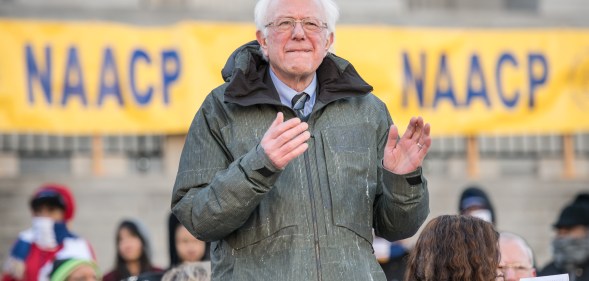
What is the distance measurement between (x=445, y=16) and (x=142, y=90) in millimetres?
4883

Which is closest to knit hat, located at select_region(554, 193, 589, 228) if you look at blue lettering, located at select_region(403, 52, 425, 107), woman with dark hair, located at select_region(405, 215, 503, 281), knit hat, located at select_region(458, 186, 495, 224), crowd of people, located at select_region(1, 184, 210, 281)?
knit hat, located at select_region(458, 186, 495, 224)

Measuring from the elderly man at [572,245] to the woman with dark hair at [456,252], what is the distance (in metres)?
4.95

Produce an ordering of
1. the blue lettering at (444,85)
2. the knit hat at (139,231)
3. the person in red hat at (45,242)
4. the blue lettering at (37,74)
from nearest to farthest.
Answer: the knit hat at (139,231) → the person in red hat at (45,242) → the blue lettering at (37,74) → the blue lettering at (444,85)

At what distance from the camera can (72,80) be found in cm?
1416

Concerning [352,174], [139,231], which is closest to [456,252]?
[352,174]

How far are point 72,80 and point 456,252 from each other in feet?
29.6

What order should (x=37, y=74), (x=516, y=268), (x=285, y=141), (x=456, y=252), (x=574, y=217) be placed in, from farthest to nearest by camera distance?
(x=37, y=74) → (x=574, y=217) → (x=516, y=268) → (x=456, y=252) → (x=285, y=141)

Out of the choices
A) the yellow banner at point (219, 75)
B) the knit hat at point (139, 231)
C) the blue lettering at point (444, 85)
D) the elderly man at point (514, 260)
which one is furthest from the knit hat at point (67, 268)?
the blue lettering at point (444, 85)

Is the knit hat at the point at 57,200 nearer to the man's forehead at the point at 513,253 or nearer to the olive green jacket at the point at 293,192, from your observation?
the man's forehead at the point at 513,253

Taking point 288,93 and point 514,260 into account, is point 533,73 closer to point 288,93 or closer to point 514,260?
point 514,260

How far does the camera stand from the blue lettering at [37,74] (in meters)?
13.9

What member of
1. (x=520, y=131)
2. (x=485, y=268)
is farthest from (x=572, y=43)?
(x=485, y=268)

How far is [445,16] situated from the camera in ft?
58.7

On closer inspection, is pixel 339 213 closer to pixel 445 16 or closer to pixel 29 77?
pixel 29 77
